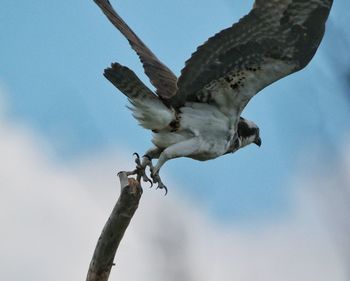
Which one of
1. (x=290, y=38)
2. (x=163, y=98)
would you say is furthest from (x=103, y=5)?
(x=290, y=38)

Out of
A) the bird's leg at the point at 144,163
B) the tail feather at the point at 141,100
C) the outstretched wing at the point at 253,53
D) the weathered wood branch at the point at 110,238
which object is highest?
the outstretched wing at the point at 253,53

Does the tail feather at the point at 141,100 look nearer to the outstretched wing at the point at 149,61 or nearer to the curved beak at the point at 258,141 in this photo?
the outstretched wing at the point at 149,61

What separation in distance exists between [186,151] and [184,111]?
502 mm

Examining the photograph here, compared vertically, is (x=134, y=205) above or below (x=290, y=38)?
below

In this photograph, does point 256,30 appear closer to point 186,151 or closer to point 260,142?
point 186,151

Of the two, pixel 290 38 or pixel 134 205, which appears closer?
pixel 134 205

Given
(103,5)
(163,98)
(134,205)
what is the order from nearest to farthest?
(134,205) < (163,98) < (103,5)

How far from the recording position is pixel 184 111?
10.2 meters

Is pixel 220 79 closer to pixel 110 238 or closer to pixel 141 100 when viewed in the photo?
pixel 141 100

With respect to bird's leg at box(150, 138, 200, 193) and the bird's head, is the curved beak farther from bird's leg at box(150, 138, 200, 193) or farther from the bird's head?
bird's leg at box(150, 138, 200, 193)

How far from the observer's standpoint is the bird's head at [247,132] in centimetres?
1084

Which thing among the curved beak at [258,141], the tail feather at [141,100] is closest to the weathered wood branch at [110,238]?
the tail feather at [141,100]

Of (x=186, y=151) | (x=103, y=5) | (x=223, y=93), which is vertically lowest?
(x=186, y=151)

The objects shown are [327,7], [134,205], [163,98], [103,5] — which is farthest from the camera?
[103,5]
